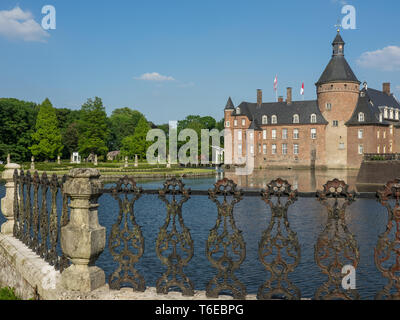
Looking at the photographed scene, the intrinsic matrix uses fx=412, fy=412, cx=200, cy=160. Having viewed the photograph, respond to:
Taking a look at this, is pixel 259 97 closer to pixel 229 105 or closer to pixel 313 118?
pixel 229 105

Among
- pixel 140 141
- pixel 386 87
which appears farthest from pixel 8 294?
pixel 386 87

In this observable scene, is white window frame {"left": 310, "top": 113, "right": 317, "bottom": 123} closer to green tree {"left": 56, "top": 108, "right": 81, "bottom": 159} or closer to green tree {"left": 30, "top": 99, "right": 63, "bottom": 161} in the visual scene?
green tree {"left": 30, "top": 99, "right": 63, "bottom": 161}

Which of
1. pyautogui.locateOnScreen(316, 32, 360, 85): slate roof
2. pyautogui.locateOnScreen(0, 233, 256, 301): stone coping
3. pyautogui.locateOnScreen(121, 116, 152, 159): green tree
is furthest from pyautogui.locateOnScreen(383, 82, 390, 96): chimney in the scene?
pyautogui.locateOnScreen(0, 233, 256, 301): stone coping

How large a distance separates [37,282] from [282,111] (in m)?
70.7

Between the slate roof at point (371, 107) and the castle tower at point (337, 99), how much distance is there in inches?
34.9

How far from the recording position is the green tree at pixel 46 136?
204 ft

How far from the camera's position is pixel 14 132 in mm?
61594

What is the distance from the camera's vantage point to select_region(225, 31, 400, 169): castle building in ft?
211

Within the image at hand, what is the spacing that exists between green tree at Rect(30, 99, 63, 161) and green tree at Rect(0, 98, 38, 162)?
1442 mm

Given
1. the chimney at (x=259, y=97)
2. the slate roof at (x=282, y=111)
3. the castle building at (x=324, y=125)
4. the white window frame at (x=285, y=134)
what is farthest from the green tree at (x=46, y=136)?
the white window frame at (x=285, y=134)
